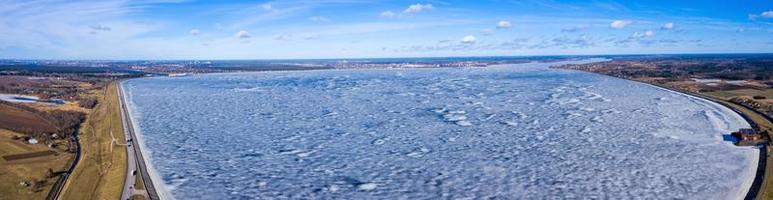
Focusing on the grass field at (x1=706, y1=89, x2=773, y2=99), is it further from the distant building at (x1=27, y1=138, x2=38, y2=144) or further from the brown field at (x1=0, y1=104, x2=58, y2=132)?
the brown field at (x1=0, y1=104, x2=58, y2=132)

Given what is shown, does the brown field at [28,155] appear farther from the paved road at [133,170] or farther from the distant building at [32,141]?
the paved road at [133,170]

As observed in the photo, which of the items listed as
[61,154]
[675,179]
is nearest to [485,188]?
[675,179]

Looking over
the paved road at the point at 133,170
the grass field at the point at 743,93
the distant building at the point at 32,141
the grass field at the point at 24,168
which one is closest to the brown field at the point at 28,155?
the grass field at the point at 24,168

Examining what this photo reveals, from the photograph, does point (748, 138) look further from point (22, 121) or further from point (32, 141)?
point (22, 121)

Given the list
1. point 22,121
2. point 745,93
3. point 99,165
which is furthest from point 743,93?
point 22,121

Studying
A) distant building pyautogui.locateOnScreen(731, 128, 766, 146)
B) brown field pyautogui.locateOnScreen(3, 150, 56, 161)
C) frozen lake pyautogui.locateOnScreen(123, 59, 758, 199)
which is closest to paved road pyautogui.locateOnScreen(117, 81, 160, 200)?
frozen lake pyautogui.locateOnScreen(123, 59, 758, 199)

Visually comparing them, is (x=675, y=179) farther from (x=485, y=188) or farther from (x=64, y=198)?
(x=64, y=198)
